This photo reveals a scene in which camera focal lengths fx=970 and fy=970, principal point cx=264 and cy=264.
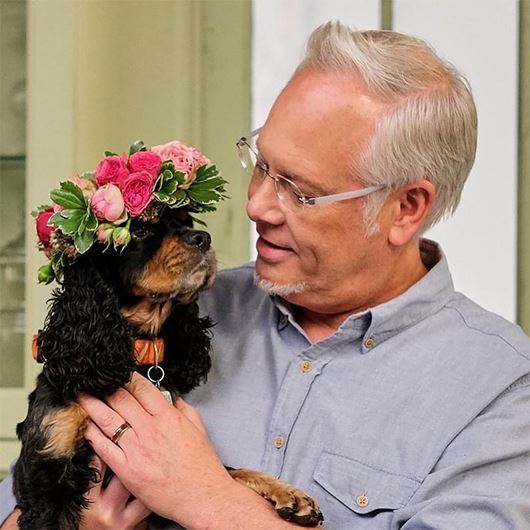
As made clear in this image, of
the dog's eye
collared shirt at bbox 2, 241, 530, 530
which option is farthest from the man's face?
the dog's eye

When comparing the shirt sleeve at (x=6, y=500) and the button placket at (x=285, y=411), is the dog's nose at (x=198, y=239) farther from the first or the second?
the shirt sleeve at (x=6, y=500)

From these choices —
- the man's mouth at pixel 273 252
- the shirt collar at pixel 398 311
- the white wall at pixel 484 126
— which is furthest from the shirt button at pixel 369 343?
the white wall at pixel 484 126

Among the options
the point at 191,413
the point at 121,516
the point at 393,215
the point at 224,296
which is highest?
the point at 393,215

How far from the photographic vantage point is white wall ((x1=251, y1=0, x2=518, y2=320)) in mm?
2787

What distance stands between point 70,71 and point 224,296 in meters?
0.88

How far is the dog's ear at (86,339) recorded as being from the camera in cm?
164

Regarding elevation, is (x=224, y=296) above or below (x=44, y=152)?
below

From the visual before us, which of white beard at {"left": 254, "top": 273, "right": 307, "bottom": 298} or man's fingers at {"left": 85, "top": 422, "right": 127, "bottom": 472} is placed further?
white beard at {"left": 254, "top": 273, "right": 307, "bottom": 298}

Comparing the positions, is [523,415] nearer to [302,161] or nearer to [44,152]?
[302,161]

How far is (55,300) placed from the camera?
1.71 meters

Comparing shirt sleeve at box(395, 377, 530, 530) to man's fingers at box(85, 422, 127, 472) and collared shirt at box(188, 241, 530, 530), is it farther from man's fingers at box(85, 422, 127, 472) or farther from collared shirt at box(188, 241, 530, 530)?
man's fingers at box(85, 422, 127, 472)

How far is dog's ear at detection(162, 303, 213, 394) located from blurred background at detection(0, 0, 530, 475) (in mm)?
833

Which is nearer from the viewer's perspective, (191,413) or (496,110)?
(191,413)

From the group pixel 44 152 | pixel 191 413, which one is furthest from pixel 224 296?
pixel 44 152
